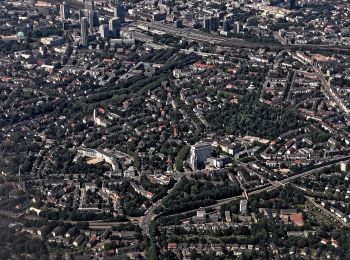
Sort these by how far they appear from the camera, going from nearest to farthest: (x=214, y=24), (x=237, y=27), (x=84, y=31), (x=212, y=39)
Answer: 1. (x=84, y=31)
2. (x=212, y=39)
3. (x=237, y=27)
4. (x=214, y=24)

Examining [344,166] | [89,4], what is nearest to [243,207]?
[344,166]

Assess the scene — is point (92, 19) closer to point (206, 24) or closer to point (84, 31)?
point (84, 31)

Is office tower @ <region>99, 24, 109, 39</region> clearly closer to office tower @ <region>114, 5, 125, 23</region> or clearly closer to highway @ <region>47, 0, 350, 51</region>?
highway @ <region>47, 0, 350, 51</region>

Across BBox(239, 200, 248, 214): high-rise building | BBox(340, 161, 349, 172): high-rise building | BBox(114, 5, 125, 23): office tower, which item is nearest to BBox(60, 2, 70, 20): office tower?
BBox(114, 5, 125, 23): office tower

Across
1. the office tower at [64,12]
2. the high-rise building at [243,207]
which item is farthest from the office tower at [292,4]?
the high-rise building at [243,207]

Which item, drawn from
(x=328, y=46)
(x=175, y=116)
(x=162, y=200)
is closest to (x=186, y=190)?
(x=162, y=200)

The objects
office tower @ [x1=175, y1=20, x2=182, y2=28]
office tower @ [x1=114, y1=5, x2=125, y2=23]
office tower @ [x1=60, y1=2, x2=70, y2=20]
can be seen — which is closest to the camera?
office tower @ [x1=175, y1=20, x2=182, y2=28]

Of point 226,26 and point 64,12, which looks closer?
point 226,26

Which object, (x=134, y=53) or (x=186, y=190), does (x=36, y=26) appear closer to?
(x=134, y=53)
